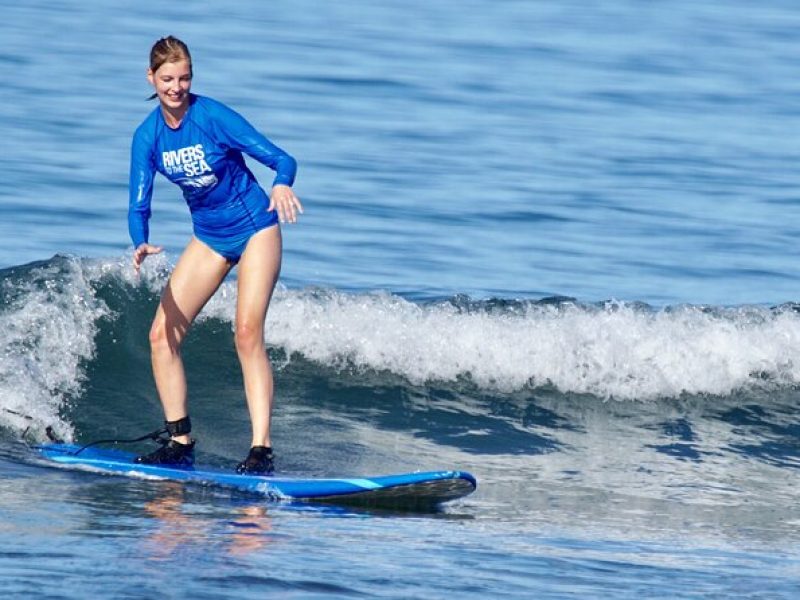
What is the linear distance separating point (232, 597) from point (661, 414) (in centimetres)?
537

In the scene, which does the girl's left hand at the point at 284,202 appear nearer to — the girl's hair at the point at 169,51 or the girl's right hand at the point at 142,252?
the girl's right hand at the point at 142,252

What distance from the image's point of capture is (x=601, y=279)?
46.1 ft

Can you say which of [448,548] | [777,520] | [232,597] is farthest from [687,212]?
[232,597]

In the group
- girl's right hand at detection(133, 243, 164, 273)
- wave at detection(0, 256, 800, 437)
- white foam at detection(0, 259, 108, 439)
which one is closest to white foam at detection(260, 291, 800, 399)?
wave at detection(0, 256, 800, 437)

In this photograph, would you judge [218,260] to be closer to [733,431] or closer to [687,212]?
[733,431]

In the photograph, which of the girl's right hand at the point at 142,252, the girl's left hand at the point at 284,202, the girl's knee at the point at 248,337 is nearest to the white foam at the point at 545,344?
the girl's knee at the point at 248,337

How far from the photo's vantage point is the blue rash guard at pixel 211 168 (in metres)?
7.34

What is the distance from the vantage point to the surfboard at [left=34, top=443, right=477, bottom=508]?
288 inches

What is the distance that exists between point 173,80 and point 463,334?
179 inches

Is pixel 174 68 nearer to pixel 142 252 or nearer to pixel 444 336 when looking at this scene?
pixel 142 252

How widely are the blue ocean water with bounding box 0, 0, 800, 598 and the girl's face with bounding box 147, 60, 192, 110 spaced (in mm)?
1808

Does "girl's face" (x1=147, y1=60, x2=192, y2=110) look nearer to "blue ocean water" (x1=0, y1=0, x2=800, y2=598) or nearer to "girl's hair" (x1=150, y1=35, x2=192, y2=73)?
"girl's hair" (x1=150, y1=35, x2=192, y2=73)

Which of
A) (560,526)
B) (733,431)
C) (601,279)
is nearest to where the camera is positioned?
(560,526)

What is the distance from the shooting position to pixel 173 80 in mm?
7195
